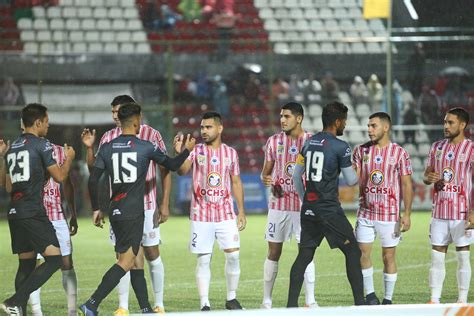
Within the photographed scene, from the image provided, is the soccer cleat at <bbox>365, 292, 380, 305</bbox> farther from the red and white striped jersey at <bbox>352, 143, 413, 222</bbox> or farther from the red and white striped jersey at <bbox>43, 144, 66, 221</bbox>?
the red and white striped jersey at <bbox>43, 144, 66, 221</bbox>

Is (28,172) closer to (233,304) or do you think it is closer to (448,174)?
(233,304)

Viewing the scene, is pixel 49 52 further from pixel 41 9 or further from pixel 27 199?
pixel 27 199

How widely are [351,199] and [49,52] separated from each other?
5.84 metres

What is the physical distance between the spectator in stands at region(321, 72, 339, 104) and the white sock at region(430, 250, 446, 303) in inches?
417

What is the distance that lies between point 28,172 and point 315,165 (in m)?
2.16

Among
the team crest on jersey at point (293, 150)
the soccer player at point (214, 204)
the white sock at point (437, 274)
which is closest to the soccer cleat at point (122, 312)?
the soccer player at point (214, 204)

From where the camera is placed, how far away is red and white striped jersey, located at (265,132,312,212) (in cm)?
881

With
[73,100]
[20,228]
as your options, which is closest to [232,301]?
[20,228]

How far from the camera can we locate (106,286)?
7.55 metres

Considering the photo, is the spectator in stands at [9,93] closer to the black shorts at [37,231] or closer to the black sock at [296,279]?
the black shorts at [37,231]

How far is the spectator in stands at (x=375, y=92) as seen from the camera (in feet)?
58.0

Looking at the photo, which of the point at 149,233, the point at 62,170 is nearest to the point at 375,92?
the point at 149,233

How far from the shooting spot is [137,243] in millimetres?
7758

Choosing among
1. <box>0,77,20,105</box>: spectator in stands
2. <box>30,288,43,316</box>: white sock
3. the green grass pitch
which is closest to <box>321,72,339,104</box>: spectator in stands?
the green grass pitch
